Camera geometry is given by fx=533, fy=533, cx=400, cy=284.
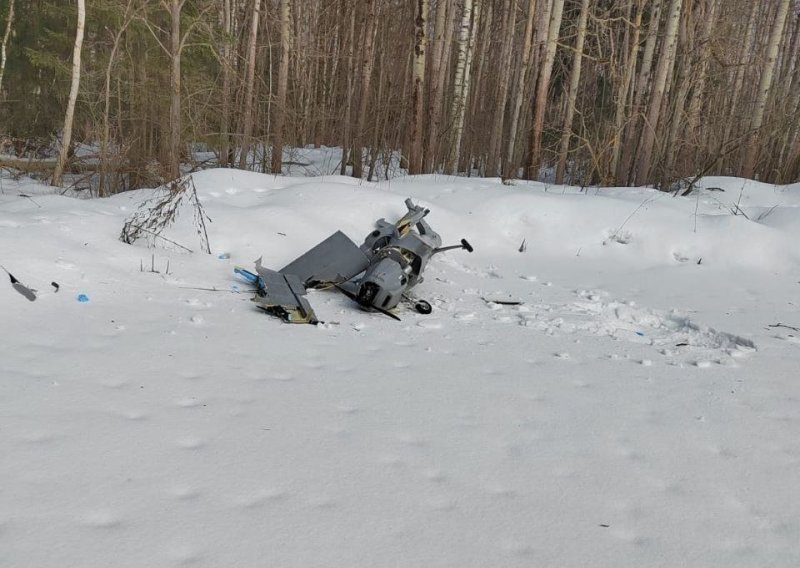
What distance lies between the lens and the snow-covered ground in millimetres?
1620

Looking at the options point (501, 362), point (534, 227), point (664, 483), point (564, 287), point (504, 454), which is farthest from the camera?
point (534, 227)

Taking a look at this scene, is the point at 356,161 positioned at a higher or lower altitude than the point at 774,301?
higher

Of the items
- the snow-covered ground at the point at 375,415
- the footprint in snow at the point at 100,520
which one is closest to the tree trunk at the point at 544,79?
the snow-covered ground at the point at 375,415

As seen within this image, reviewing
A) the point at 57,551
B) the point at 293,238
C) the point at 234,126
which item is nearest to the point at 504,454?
the point at 57,551

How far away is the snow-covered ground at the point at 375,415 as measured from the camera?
1.62 m

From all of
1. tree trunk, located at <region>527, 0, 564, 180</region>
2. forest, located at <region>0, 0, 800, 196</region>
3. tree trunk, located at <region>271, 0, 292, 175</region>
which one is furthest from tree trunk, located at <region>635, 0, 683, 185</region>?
tree trunk, located at <region>271, 0, 292, 175</region>

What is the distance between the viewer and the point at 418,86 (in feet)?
28.3

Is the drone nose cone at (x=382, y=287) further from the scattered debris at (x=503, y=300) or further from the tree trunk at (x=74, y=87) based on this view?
the tree trunk at (x=74, y=87)

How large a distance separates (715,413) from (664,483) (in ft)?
2.64

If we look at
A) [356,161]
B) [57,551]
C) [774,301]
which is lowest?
[57,551]

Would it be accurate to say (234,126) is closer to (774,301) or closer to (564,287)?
(564,287)

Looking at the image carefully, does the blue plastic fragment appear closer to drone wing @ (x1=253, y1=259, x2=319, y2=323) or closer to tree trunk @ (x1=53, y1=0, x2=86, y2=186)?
drone wing @ (x1=253, y1=259, x2=319, y2=323)

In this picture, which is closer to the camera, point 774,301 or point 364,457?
point 364,457

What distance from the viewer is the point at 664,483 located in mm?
1995
